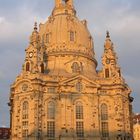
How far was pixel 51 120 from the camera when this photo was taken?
7106 cm

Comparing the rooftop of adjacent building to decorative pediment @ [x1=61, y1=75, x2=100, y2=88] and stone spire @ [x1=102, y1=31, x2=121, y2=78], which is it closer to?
decorative pediment @ [x1=61, y1=75, x2=100, y2=88]

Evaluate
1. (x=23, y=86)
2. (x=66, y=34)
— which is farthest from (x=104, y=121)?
(x=66, y=34)

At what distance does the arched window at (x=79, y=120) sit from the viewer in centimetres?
7069

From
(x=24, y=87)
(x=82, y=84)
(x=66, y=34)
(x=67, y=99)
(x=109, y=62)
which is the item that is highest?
(x=66, y=34)

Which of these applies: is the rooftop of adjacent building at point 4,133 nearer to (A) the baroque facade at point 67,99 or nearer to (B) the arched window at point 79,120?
(A) the baroque facade at point 67,99

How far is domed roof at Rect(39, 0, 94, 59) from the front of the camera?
8262 centimetres

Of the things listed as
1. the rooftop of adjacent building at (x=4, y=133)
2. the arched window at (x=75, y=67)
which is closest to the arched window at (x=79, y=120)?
the arched window at (x=75, y=67)

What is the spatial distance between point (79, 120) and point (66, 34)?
2176 cm

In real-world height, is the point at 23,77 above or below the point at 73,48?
below

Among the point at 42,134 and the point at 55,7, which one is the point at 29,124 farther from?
the point at 55,7

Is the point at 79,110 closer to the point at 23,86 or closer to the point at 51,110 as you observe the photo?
the point at 51,110

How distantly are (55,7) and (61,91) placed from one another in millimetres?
28150

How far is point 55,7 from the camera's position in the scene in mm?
91875

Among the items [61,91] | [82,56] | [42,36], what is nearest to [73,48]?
[82,56]
